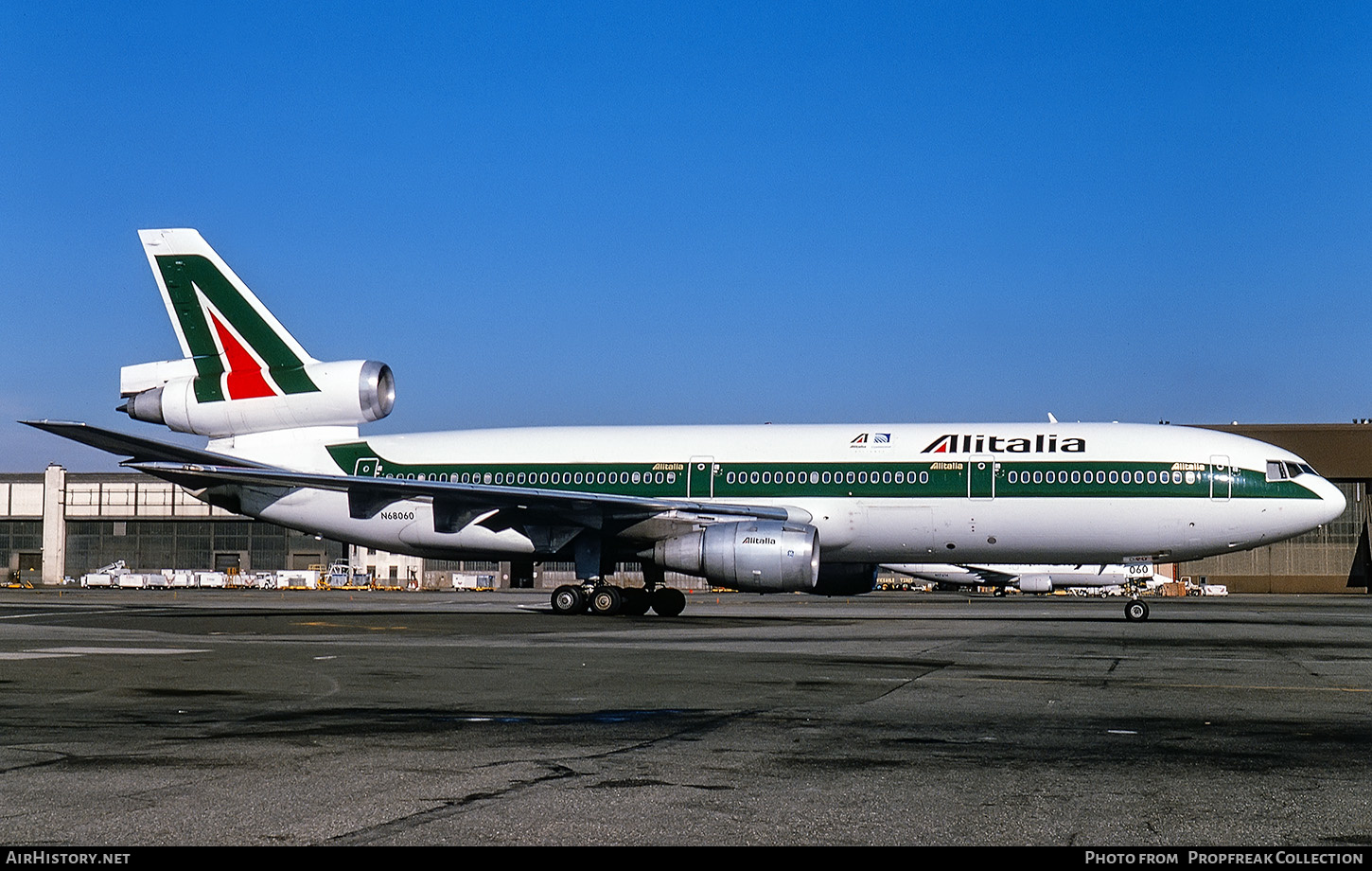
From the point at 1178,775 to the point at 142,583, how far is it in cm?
7629

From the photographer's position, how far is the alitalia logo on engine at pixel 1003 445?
28.6 metres

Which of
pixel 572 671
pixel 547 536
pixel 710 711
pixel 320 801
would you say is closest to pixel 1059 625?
pixel 547 536

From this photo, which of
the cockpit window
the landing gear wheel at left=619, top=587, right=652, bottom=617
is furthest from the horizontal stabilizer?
the cockpit window

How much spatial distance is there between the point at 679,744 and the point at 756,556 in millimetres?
17614

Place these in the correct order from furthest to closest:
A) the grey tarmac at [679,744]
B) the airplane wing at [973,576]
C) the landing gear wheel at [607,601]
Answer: the airplane wing at [973,576], the landing gear wheel at [607,601], the grey tarmac at [679,744]

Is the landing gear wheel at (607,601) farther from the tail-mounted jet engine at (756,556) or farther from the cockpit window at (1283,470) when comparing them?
the cockpit window at (1283,470)

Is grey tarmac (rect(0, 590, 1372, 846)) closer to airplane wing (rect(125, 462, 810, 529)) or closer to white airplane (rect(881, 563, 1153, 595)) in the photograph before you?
airplane wing (rect(125, 462, 810, 529))

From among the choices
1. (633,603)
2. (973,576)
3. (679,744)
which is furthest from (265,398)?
(973,576)

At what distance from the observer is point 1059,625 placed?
2652cm

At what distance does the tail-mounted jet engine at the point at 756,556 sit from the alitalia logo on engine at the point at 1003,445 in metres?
4.04

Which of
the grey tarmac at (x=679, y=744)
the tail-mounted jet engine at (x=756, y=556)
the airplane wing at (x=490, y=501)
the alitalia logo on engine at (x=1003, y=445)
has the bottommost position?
the grey tarmac at (x=679, y=744)

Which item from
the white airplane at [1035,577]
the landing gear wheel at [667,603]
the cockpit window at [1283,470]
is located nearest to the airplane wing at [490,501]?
the landing gear wheel at [667,603]

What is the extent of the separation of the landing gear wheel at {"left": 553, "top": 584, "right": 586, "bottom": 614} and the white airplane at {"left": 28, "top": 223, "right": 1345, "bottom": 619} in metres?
0.05

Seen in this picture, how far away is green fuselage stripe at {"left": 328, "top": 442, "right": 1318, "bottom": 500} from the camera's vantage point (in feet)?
92.1
